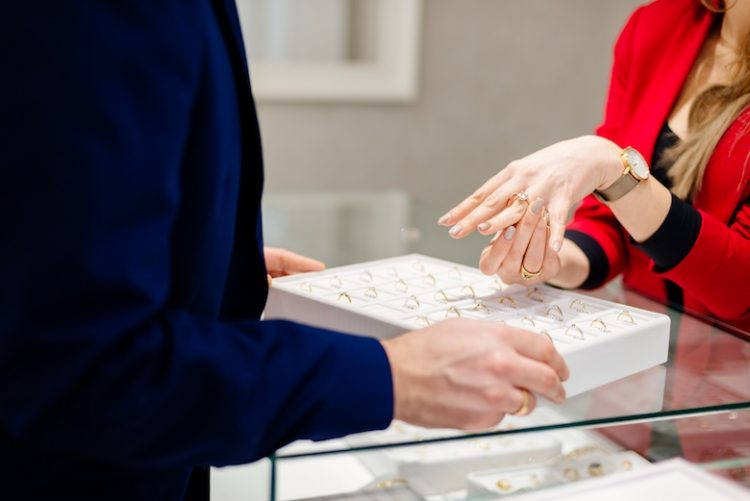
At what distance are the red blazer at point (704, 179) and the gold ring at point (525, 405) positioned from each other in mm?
672

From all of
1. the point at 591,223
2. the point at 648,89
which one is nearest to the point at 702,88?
the point at 648,89

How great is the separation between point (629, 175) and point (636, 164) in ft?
0.07

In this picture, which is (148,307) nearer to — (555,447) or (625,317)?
(555,447)

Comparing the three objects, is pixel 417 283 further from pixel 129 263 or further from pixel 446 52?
pixel 446 52

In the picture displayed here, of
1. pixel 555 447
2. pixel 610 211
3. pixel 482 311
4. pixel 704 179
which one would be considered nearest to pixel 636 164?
pixel 704 179

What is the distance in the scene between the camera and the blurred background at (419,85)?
3.45 m

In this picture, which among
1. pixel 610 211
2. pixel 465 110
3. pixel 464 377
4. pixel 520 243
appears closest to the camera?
pixel 464 377

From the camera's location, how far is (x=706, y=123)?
1437 mm

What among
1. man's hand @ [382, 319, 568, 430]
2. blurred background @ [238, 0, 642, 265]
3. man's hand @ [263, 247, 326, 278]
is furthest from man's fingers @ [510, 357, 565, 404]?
blurred background @ [238, 0, 642, 265]

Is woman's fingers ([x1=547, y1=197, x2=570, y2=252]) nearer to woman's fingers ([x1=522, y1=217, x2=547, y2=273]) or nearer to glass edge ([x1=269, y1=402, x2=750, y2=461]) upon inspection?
woman's fingers ([x1=522, y1=217, x2=547, y2=273])

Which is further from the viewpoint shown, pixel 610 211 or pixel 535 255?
pixel 610 211

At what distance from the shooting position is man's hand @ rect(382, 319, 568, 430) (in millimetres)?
694

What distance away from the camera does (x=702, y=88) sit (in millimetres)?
1507

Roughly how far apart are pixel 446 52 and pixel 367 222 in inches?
76.7
